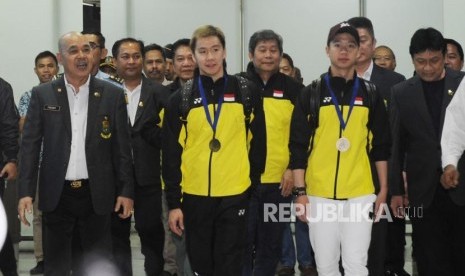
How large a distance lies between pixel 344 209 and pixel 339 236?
6.4 inches

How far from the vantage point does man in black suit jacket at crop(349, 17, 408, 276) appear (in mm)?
4254

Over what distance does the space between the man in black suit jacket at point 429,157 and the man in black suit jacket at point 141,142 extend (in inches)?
65.4

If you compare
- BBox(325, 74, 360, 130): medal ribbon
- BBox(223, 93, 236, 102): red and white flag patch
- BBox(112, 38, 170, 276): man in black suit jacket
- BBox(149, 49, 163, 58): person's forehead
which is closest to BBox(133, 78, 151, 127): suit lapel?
BBox(112, 38, 170, 276): man in black suit jacket

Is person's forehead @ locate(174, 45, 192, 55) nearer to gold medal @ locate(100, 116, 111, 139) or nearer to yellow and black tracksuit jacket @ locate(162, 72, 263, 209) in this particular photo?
gold medal @ locate(100, 116, 111, 139)

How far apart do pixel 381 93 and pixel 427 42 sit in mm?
585

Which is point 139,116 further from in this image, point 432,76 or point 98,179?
point 432,76

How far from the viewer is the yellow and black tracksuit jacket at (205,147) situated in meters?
3.85

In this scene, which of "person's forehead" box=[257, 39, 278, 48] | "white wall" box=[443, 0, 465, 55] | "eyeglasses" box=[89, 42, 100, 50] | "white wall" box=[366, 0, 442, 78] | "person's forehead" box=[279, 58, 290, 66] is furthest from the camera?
"white wall" box=[366, 0, 442, 78]

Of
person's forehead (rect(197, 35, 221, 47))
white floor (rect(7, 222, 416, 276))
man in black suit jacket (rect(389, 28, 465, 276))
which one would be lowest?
white floor (rect(7, 222, 416, 276))

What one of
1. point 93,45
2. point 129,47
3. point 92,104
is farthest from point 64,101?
point 93,45

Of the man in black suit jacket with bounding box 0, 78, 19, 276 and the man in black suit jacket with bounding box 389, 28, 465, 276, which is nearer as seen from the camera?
the man in black suit jacket with bounding box 389, 28, 465, 276

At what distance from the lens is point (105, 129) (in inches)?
168

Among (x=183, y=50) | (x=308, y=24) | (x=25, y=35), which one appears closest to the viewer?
(x=183, y=50)

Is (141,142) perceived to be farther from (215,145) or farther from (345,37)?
(345,37)
